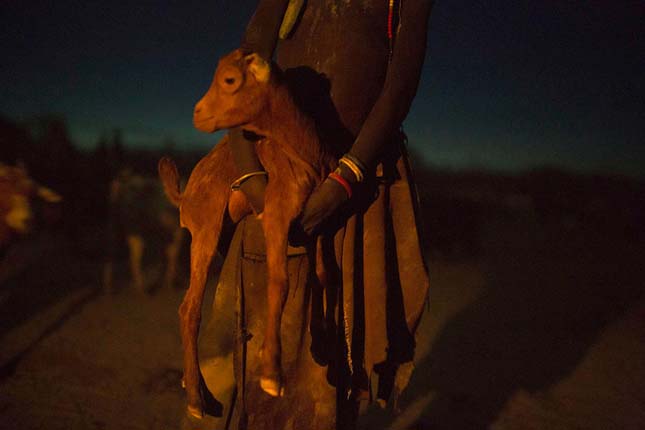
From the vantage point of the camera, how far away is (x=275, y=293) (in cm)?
96

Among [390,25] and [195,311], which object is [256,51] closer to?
[390,25]

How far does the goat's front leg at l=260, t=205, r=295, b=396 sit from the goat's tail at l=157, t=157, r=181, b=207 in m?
0.33

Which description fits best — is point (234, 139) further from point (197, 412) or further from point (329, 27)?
point (197, 412)

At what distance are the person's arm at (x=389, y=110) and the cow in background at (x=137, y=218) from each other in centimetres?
620

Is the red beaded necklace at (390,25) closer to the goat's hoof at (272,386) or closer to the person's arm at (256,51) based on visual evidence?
the person's arm at (256,51)

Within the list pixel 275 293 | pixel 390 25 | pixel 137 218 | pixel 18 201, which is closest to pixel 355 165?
pixel 275 293

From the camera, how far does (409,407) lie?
3.84m

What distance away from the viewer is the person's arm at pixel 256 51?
3.46ft

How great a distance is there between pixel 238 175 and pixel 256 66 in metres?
0.29

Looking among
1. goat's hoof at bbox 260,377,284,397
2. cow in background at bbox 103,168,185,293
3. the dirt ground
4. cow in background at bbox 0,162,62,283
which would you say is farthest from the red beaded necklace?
cow in background at bbox 103,168,185,293

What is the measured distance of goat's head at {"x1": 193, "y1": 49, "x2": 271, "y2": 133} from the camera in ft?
2.92

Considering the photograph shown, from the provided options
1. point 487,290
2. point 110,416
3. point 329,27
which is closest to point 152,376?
point 110,416

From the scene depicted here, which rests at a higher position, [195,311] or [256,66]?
[256,66]

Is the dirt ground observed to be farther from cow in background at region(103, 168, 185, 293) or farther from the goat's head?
the goat's head
